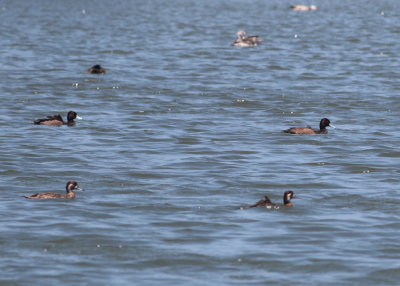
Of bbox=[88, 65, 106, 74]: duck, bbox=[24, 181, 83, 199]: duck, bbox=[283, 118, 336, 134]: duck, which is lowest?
bbox=[24, 181, 83, 199]: duck

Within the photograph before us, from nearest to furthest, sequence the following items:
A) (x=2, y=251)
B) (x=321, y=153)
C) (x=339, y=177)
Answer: (x=2, y=251) → (x=339, y=177) → (x=321, y=153)

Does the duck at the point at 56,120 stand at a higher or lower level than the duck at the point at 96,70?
lower

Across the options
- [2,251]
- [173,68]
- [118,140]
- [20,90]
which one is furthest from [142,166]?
[173,68]

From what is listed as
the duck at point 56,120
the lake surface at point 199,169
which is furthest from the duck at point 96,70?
the duck at point 56,120

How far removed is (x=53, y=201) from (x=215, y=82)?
1935cm

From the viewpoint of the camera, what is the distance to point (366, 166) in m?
20.8

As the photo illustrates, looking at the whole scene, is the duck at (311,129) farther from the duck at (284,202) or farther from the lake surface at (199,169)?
the duck at (284,202)

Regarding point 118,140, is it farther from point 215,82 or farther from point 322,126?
point 215,82

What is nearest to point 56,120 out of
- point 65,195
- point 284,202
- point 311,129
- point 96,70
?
point 311,129

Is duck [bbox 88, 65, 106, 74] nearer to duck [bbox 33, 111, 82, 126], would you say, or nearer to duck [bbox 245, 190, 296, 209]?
duck [bbox 33, 111, 82, 126]

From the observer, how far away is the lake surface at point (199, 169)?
1373 centimetres

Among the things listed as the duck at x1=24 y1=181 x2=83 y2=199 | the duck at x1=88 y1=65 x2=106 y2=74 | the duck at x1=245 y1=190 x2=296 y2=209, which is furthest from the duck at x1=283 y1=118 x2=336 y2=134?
the duck at x1=88 y1=65 x2=106 y2=74

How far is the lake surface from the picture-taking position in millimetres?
13734

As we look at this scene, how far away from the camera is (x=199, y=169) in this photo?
2036 cm
